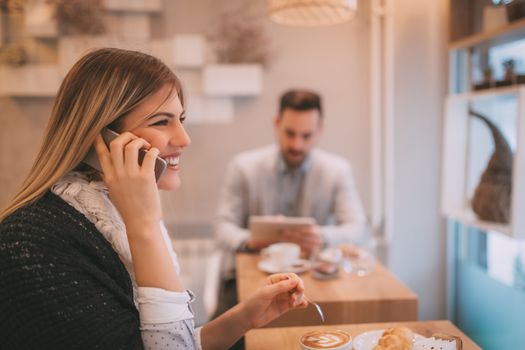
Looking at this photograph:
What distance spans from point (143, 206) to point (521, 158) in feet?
4.94

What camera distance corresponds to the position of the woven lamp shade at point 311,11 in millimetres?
1725

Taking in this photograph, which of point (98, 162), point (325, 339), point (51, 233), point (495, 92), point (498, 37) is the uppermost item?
point (498, 37)

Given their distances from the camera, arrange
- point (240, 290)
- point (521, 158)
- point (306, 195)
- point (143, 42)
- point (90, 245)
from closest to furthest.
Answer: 1. point (90, 245)
2. point (240, 290)
3. point (521, 158)
4. point (306, 195)
5. point (143, 42)

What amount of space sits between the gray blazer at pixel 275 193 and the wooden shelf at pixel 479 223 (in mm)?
505

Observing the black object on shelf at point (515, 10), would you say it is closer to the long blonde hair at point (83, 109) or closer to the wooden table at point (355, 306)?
the wooden table at point (355, 306)

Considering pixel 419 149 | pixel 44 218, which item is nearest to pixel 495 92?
pixel 419 149

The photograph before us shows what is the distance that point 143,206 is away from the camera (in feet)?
3.22

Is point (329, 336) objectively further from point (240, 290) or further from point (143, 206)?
point (240, 290)

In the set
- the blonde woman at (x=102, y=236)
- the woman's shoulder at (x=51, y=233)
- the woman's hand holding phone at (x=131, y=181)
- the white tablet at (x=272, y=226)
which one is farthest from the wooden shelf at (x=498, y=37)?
the woman's shoulder at (x=51, y=233)

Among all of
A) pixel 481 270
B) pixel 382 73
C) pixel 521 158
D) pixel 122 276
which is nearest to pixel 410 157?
pixel 382 73

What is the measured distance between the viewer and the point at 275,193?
2555mm

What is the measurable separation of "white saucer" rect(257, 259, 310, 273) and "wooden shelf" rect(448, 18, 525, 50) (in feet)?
4.34

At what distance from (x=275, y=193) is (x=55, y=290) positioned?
1.75 m

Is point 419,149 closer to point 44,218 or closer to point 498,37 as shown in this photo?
point 498,37
